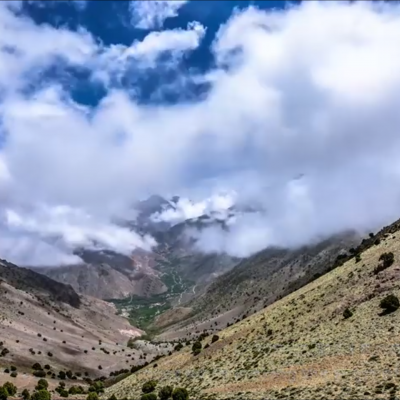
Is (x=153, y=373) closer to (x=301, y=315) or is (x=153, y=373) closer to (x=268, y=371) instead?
(x=301, y=315)

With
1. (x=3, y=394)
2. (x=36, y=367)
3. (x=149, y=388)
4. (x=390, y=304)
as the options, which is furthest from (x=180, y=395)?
(x=36, y=367)

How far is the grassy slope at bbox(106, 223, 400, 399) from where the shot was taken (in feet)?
151

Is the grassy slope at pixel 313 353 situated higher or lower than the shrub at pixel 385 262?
lower

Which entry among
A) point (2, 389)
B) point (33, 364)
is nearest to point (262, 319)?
point (2, 389)

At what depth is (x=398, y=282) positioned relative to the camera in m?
69.9

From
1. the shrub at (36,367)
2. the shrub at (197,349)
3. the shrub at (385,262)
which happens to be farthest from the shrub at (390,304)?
the shrub at (36,367)

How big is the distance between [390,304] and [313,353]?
1274cm

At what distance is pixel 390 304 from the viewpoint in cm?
6197

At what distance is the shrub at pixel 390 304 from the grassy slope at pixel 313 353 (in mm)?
1287

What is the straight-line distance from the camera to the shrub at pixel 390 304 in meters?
61.6

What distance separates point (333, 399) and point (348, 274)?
152ft

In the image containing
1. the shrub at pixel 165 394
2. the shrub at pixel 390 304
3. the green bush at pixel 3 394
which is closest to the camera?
the shrub at pixel 390 304

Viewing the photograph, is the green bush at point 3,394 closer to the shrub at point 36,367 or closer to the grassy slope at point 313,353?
the grassy slope at point 313,353

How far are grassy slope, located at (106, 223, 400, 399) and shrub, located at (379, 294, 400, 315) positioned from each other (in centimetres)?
129
